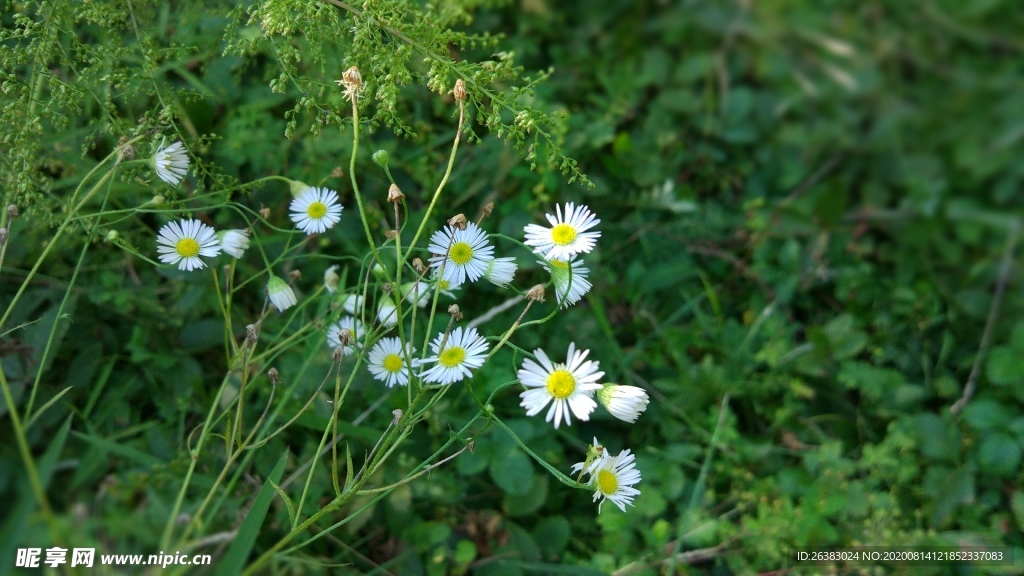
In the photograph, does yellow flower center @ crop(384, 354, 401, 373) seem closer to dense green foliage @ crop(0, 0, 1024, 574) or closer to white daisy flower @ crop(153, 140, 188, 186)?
dense green foliage @ crop(0, 0, 1024, 574)

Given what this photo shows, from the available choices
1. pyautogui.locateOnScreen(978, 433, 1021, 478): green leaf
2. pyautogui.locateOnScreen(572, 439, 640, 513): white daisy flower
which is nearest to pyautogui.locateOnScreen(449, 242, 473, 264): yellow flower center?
pyautogui.locateOnScreen(572, 439, 640, 513): white daisy flower

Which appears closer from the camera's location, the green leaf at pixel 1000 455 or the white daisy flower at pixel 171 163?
the white daisy flower at pixel 171 163

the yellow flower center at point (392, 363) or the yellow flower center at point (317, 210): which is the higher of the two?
the yellow flower center at point (317, 210)

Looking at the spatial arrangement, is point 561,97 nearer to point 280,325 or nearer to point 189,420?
point 280,325

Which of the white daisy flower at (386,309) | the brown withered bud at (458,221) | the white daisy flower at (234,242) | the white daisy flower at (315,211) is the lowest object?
the white daisy flower at (386,309)

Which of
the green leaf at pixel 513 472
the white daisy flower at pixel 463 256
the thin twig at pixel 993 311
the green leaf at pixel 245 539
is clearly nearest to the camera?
the green leaf at pixel 245 539

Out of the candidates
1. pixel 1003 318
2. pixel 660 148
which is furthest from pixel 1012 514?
pixel 660 148

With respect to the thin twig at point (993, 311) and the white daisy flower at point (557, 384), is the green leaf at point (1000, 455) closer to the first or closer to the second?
the thin twig at point (993, 311)

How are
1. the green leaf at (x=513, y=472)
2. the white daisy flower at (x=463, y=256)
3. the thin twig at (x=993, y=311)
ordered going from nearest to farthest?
the white daisy flower at (x=463, y=256), the green leaf at (x=513, y=472), the thin twig at (x=993, y=311)

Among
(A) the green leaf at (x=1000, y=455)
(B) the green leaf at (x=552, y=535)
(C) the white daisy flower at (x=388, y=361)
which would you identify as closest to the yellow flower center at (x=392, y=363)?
(C) the white daisy flower at (x=388, y=361)
